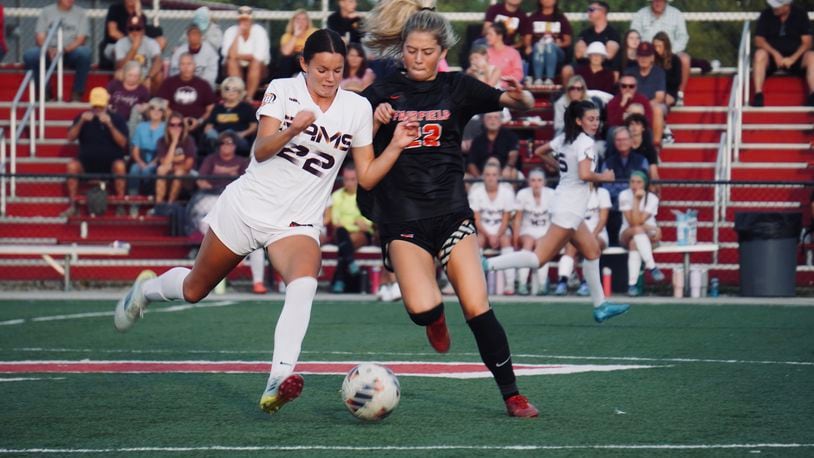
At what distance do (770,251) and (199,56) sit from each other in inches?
338

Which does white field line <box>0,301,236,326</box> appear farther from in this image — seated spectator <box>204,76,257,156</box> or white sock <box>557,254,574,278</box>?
white sock <box>557,254,574,278</box>

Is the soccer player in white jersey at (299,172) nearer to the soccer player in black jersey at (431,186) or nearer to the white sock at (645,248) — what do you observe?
the soccer player in black jersey at (431,186)

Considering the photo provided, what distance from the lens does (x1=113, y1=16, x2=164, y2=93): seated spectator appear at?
1898 cm

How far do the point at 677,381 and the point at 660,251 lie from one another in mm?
7876

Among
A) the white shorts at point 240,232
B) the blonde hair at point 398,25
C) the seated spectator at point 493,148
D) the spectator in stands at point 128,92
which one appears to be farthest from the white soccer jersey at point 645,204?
the white shorts at point 240,232

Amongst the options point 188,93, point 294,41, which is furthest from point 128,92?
point 294,41

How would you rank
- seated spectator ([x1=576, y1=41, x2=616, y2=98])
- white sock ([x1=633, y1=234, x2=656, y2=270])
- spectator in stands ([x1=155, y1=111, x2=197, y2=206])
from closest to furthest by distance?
white sock ([x1=633, y1=234, x2=656, y2=270]), spectator in stands ([x1=155, y1=111, x2=197, y2=206]), seated spectator ([x1=576, y1=41, x2=616, y2=98])

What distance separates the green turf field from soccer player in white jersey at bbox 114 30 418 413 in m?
0.78

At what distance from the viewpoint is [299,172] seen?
22.4 ft

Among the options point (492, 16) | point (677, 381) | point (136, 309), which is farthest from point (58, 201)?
point (677, 381)

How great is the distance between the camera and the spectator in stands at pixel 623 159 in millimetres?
16078

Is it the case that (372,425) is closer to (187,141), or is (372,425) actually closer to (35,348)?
(35,348)

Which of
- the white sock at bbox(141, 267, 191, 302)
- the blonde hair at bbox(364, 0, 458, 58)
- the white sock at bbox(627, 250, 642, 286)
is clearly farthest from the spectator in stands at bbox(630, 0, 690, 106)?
the white sock at bbox(141, 267, 191, 302)

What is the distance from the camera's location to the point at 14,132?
1792cm
